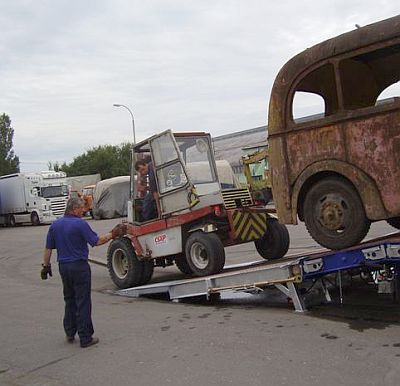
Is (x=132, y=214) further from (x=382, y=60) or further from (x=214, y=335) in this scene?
(x=382, y=60)

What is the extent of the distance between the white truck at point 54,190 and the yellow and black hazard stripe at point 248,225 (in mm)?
26164

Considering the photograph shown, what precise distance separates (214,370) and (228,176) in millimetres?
6083

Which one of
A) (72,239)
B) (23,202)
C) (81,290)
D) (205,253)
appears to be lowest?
(81,290)

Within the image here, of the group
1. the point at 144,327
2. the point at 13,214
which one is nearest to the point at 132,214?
the point at 144,327

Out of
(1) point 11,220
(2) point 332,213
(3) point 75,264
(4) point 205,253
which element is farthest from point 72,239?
(1) point 11,220

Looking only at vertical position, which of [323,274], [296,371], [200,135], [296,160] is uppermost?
[200,135]

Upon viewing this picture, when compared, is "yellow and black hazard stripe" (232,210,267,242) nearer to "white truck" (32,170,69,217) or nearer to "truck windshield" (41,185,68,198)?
"white truck" (32,170,69,217)

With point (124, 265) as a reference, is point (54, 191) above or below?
above

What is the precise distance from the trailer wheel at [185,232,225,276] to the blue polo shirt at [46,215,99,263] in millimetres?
2476

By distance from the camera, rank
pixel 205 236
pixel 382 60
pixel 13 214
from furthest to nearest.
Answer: pixel 13 214
pixel 205 236
pixel 382 60

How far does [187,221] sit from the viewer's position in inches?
358

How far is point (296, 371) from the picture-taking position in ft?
16.3

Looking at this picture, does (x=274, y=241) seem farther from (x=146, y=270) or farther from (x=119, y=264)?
(x=119, y=264)

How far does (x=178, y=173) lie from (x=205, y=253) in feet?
4.60
